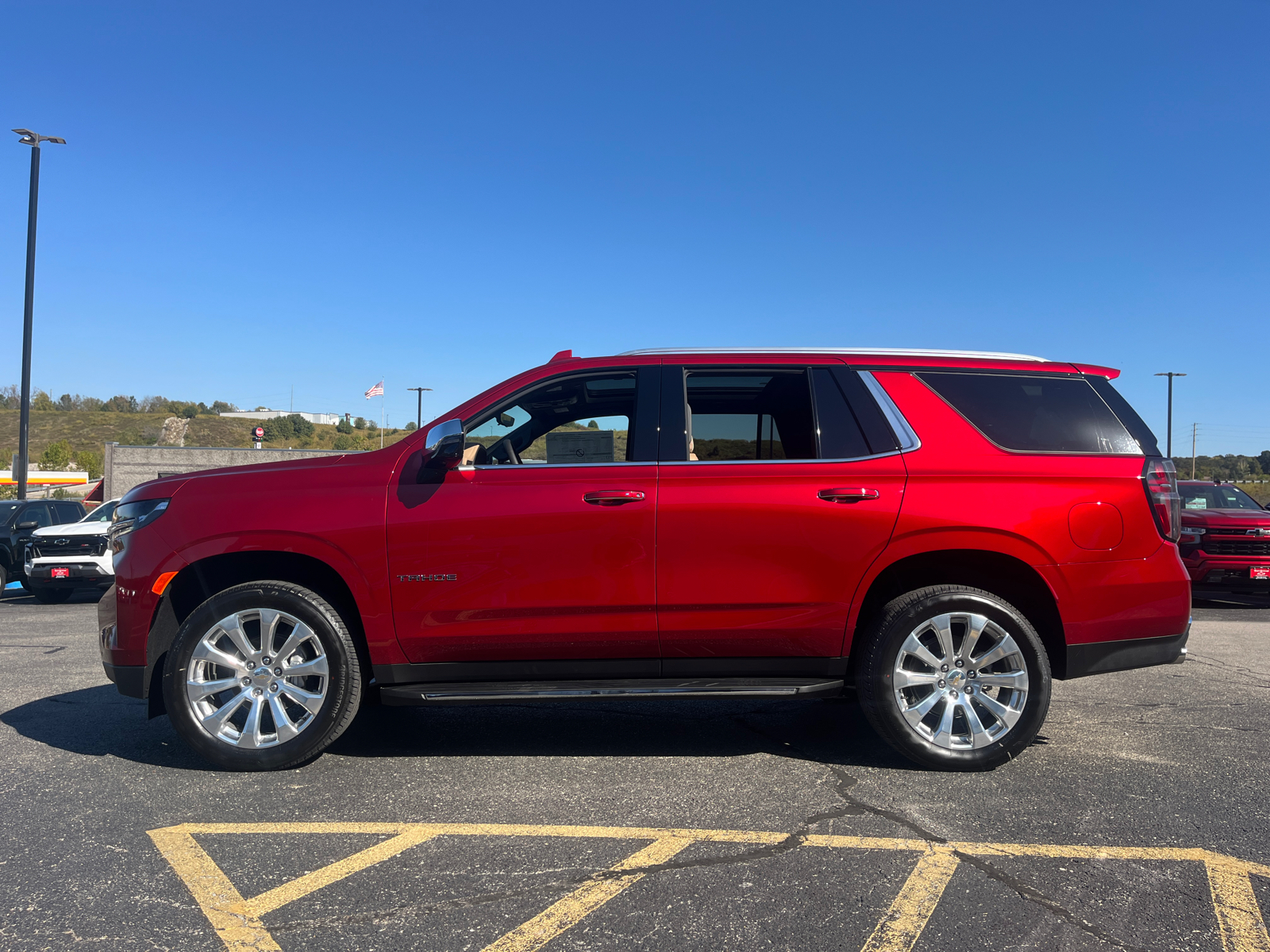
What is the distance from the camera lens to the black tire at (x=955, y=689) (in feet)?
13.3

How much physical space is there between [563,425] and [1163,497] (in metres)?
2.96

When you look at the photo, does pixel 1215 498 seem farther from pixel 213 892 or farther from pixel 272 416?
pixel 272 416

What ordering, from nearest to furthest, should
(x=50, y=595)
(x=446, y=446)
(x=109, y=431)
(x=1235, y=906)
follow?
(x=1235, y=906), (x=446, y=446), (x=50, y=595), (x=109, y=431)

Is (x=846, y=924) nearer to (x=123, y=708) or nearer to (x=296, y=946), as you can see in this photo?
(x=296, y=946)

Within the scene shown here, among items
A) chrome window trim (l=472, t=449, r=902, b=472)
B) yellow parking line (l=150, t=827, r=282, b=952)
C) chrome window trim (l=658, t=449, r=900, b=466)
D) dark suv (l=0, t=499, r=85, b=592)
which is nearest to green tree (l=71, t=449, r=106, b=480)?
dark suv (l=0, t=499, r=85, b=592)

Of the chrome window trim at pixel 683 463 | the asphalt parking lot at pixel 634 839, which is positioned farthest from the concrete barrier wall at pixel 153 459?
the chrome window trim at pixel 683 463

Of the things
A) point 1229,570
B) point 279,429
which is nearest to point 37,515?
point 1229,570

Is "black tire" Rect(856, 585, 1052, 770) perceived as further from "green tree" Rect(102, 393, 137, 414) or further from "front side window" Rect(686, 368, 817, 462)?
"green tree" Rect(102, 393, 137, 414)

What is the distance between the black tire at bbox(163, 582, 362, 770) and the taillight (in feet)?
12.7

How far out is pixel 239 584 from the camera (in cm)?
417

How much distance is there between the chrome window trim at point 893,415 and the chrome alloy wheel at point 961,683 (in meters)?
0.82

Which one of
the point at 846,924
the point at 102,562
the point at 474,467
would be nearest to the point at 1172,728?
the point at 846,924

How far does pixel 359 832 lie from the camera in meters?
3.30

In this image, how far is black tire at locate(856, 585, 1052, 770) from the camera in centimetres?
404
